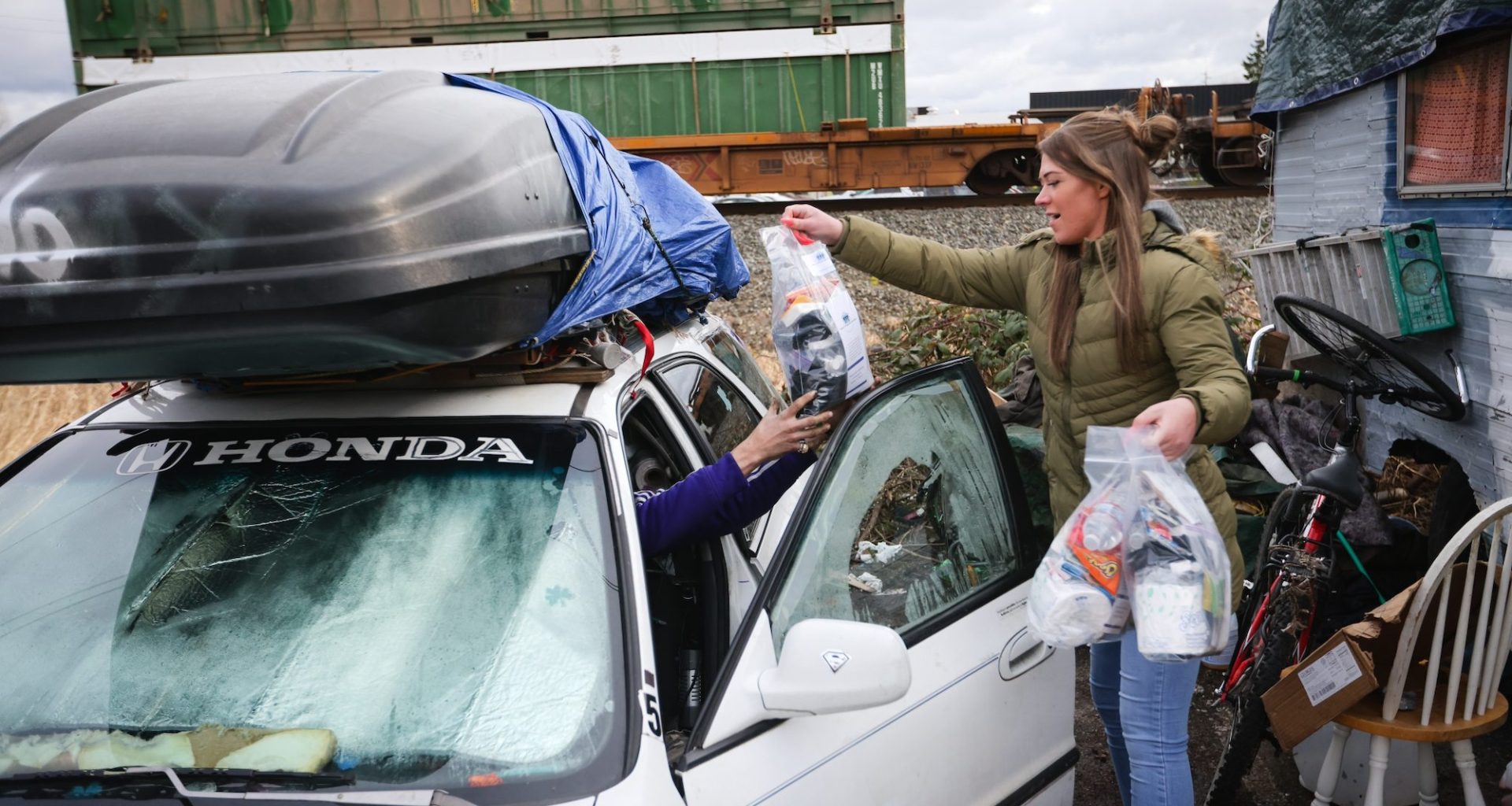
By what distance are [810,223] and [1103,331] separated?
0.74m

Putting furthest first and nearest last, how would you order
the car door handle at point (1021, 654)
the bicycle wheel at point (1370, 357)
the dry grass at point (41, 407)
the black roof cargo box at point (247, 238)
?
1. the dry grass at point (41, 407)
2. the bicycle wheel at point (1370, 357)
3. the car door handle at point (1021, 654)
4. the black roof cargo box at point (247, 238)

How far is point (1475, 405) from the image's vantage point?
165 inches

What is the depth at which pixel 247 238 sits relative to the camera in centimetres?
171

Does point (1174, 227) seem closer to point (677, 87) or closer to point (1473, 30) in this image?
point (1473, 30)

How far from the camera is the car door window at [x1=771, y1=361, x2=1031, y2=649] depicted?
2.35 m

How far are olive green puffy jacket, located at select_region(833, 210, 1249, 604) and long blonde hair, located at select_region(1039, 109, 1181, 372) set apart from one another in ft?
0.08

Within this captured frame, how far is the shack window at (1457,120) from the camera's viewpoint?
402 cm

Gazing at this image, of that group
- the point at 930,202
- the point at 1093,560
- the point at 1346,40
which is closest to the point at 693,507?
the point at 1093,560

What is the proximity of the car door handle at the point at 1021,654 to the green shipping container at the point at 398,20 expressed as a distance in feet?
44.6

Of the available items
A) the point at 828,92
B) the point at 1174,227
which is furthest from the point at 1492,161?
the point at 828,92

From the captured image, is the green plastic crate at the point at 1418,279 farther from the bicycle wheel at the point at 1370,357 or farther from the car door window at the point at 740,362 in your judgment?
the car door window at the point at 740,362

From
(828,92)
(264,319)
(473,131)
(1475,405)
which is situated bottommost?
(1475,405)

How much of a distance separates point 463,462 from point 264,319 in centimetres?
60

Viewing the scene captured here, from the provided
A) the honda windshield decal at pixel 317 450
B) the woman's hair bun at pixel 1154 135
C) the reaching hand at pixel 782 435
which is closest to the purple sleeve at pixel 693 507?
the reaching hand at pixel 782 435
